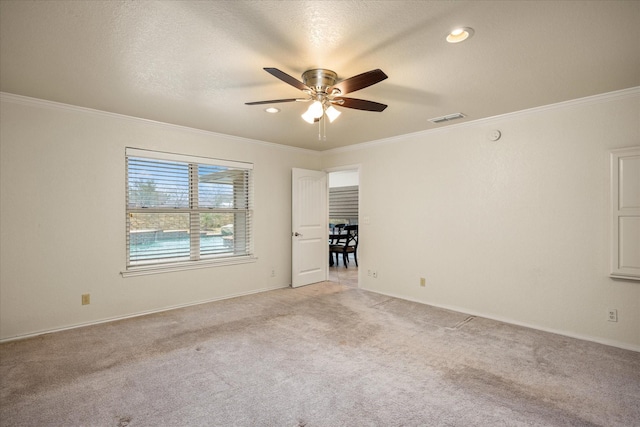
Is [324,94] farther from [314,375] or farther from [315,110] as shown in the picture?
[314,375]

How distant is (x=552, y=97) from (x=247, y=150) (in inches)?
151

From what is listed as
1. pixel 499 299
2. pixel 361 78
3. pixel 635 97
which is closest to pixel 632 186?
pixel 635 97

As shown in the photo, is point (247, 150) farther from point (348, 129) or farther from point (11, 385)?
point (11, 385)

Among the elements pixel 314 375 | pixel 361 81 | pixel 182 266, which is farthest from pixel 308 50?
pixel 182 266

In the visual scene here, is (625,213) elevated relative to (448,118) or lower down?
lower down

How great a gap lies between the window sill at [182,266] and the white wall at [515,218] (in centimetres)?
212

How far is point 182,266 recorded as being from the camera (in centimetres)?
430

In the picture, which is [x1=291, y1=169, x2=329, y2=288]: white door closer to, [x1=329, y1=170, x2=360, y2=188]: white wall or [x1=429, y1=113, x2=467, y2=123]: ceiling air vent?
[x1=429, y1=113, x2=467, y2=123]: ceiling air vent

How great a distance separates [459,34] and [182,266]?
3.96 metres

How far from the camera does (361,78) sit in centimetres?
218

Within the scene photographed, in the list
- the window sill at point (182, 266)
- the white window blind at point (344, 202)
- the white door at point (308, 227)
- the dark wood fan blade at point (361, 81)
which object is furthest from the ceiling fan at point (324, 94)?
the white window blind at point (344, 202)

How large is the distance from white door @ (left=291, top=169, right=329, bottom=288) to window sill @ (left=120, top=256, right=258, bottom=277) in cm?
80

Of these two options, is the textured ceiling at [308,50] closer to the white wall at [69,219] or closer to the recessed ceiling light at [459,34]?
the recessed ceiling light at [459,34]

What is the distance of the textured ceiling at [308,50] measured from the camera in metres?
1.84
